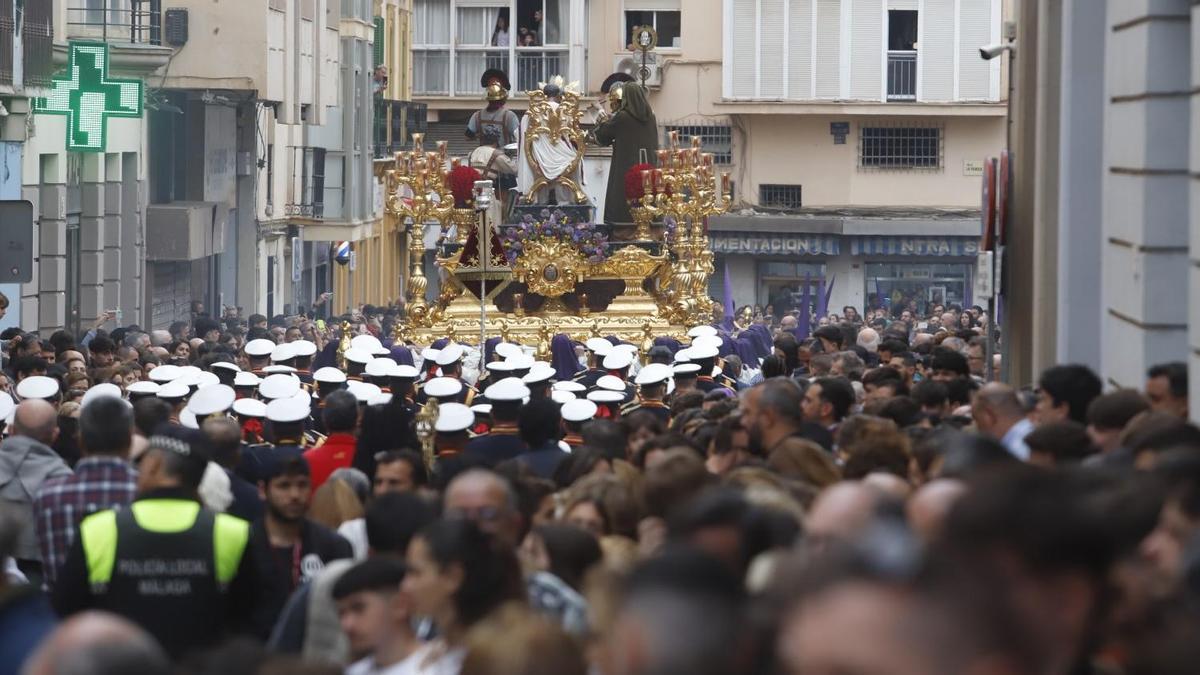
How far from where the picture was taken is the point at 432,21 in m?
55.0

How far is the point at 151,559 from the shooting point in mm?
7645

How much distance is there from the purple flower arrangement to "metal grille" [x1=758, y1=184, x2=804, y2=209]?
24.1 metres

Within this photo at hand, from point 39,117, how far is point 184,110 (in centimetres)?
917

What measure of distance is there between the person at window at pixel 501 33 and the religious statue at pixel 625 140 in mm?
25182

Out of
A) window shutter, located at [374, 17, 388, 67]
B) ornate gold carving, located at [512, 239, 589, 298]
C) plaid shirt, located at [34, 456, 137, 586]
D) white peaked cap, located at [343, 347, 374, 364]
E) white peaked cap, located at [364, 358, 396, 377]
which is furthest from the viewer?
window shutter, located at [374, 17, 388, 67]

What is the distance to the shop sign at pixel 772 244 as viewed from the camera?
50.0 metres

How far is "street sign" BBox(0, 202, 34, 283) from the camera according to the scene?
54.1ft

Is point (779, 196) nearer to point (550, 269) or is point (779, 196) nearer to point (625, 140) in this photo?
point (625, 140)

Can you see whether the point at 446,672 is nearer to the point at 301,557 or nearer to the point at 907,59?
the point at 301,557

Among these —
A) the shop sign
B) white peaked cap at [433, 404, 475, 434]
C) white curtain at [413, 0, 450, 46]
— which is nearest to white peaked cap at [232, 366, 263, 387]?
white peaked cap at [433, 404, 475, 434]

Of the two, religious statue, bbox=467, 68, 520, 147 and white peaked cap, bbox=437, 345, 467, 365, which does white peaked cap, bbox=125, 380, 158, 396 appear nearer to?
white peaked cap, bbox=437, 345, 467, 365

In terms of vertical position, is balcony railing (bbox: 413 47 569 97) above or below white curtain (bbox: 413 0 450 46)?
below

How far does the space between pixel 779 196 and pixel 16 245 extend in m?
36.2

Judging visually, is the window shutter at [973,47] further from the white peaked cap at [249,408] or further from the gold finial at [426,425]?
the white peaked cap at [249,408]
